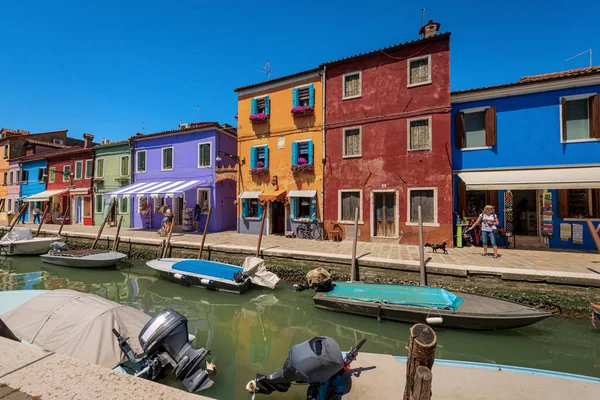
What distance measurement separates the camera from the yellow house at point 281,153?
1366 centimetres

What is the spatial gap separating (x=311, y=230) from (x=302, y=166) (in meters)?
3.31

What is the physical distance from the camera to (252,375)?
14.8 ft

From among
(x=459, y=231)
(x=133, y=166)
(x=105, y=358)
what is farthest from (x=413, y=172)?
(x=133, y=166)

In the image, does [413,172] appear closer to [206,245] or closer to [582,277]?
[582,277]

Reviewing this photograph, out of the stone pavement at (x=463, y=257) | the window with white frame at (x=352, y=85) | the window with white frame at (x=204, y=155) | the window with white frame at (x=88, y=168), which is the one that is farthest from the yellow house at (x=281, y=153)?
the window with white frame at (x=88, y=168)

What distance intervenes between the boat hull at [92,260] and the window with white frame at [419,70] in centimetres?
1480

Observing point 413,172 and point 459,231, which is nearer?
point 459,231

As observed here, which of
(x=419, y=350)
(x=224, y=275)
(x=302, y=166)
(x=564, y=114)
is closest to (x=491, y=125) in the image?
(x=564, y=114)

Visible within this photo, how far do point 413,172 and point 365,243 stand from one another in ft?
12.2

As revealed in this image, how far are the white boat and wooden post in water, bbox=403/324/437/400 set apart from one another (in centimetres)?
1863

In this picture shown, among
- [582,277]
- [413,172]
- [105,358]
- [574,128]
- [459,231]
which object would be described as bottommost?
[105,358]

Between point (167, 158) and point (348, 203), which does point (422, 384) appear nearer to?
point (348, 203)

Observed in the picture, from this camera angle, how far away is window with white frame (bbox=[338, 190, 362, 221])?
41.3 ft

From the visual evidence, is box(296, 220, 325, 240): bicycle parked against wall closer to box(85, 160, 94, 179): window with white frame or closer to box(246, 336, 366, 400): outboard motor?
box(246, 336, 366, 400): outboard motor
